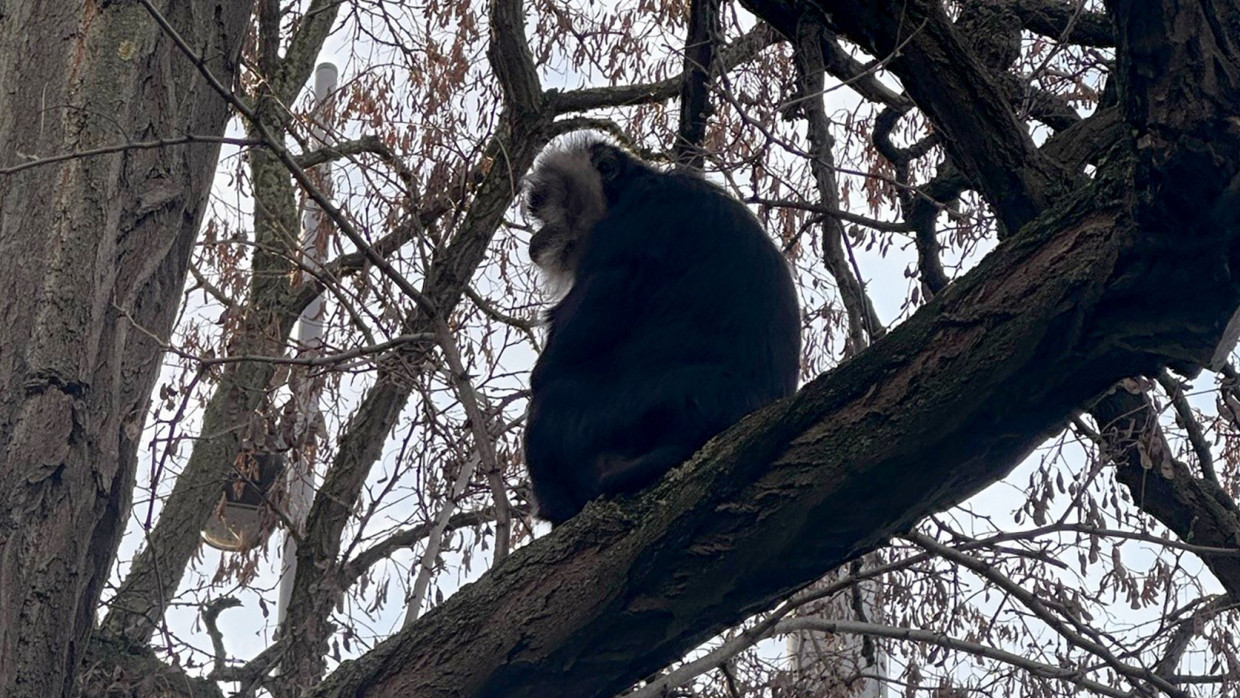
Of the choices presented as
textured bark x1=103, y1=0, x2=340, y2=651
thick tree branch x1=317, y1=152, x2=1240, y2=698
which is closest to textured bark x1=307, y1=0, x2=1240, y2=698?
thick tree branch x1=317, y1=152, x2=1240, y2=698

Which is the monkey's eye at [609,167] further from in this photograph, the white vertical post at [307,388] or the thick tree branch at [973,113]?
the thick tree branch at [973,113]

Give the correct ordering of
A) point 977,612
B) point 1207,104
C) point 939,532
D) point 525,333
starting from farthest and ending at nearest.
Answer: point 525,333
point 977,612
point 939,532
point 1207,104

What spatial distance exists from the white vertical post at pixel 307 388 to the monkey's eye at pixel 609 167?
3.26ft

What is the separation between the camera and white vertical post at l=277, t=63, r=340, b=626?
4.74 metres

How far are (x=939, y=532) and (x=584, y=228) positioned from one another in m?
1.65

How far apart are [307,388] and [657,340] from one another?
1.77 m

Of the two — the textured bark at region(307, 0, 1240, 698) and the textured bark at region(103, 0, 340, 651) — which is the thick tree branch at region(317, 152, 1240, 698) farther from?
the textured bark at region(103, 0, 340, 651)

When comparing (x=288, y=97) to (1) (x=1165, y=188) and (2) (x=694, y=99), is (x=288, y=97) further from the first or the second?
(1) (x=1165, y=188)

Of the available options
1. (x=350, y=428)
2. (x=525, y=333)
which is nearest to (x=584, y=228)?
(x=525, y=333)

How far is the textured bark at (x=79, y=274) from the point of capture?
3.06 m

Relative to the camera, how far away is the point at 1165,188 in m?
2.14

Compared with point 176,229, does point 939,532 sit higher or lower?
lower

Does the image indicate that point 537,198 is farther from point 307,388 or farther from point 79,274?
point 79,274

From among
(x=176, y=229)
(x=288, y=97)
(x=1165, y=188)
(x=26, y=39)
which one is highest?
(x=288, y=97)
